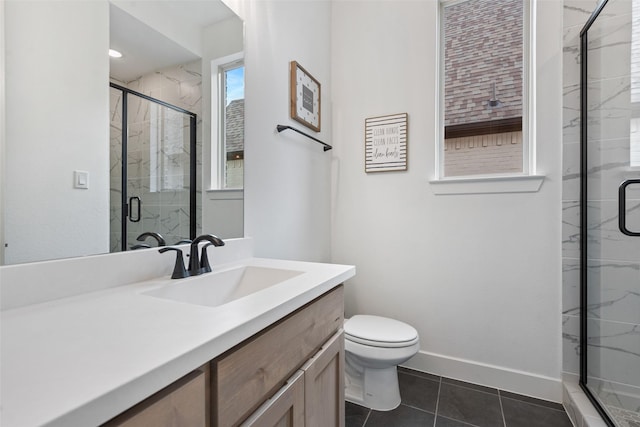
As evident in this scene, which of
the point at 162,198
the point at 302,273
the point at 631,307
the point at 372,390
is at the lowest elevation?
the point at 372,390

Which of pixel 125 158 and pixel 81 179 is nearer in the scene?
pixel 81 179

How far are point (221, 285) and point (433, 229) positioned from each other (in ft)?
4.66

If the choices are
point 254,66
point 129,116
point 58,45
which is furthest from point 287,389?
point 254,66

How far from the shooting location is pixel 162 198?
41.3 inches

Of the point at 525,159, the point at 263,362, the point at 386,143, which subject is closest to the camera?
the point at 263,362

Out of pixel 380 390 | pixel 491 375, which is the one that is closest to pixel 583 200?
pixel 491 375

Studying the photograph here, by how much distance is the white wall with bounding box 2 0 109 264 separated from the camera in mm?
685

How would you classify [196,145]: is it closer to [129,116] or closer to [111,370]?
[129,116]

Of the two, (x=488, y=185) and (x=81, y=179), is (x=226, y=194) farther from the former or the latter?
(x=488, y=185)

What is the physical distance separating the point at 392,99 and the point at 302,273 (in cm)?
152

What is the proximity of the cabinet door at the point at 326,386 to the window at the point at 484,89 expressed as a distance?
1425 mm

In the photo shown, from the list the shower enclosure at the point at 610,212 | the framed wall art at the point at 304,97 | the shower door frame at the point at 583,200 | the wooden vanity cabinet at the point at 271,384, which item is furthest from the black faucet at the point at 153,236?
the shower door frame at the point at 583,200

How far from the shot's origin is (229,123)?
133 centimetres

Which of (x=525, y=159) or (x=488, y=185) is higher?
(x=525, y=159)
